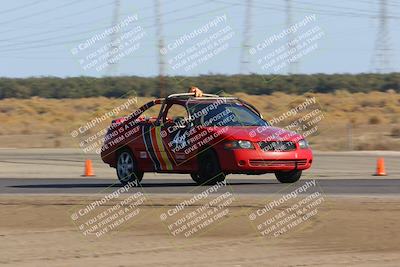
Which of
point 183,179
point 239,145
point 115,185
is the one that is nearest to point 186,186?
point 115,185

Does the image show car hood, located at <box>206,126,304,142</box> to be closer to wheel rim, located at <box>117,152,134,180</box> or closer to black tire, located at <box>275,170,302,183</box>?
black tire, located at <box>275,170,302,183</box>

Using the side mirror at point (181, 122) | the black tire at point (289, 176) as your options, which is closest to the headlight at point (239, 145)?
the side mirror at point (181, 122)

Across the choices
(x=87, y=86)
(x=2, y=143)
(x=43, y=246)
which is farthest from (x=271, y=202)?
(x=87, y=86)

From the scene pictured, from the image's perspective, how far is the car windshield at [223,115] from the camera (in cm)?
2048

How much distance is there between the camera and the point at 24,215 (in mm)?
16172

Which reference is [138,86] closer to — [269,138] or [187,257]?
[269,138]

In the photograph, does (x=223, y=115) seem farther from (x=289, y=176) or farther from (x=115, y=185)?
(x=115, y=185)

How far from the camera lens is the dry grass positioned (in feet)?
142

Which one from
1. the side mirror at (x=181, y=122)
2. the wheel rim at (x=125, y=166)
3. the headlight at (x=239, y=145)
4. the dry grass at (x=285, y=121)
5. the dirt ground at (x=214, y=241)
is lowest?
the dry grass at (x=285, y=121)

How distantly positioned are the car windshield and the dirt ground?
3.91 meters

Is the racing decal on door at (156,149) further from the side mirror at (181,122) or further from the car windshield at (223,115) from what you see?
the car windshield at (223,115)

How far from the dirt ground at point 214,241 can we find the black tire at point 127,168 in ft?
14.9

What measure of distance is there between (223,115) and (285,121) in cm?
3511

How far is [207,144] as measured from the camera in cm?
2003
